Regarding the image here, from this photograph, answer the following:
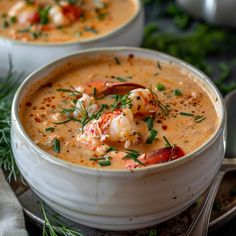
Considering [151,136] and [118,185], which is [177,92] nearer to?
[151,136]

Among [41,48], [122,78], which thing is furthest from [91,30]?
[122,78]

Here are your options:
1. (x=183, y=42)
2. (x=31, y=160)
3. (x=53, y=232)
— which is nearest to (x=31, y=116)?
(x=31, y=160)

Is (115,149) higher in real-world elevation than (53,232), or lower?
higher

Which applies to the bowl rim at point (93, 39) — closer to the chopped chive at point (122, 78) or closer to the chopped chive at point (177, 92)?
the chopped chive at point (122, 78)

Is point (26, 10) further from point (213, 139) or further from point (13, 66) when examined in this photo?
point (213, 139)

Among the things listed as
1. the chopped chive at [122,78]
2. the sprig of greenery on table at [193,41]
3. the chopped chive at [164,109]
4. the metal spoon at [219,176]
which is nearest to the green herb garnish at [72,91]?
the chopped chive at [122,78]

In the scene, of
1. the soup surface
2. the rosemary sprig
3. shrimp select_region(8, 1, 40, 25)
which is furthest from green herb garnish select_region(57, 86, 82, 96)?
shrimp select_region(8, 1, 40, 25)
